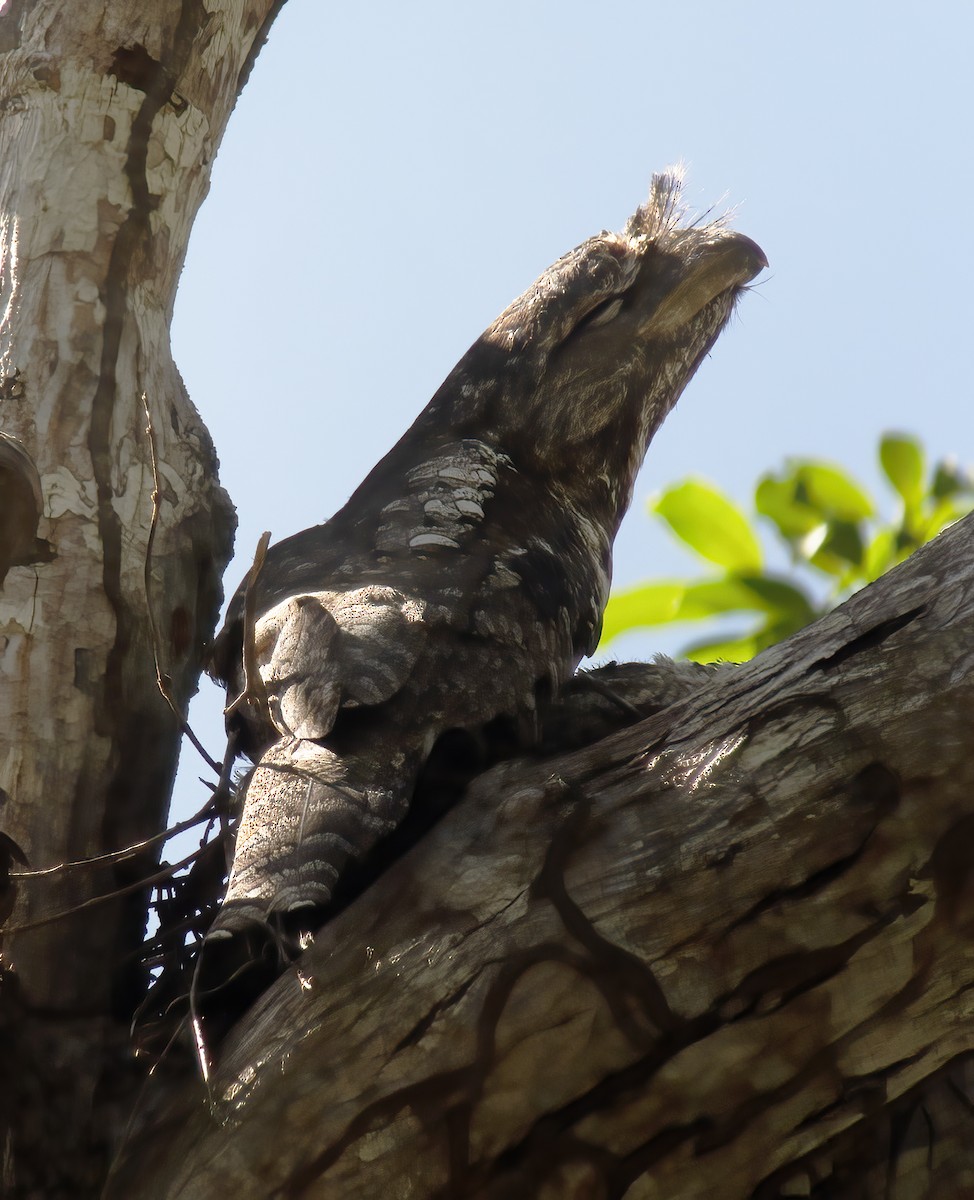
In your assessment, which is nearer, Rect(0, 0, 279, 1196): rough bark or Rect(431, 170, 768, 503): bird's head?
Rect(0, 0, 279, 1196): rough bark

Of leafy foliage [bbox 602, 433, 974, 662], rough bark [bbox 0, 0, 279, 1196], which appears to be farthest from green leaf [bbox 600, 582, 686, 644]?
rough bark [bbox 0, 0, 279, 1196]

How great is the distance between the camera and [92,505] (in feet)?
7.70

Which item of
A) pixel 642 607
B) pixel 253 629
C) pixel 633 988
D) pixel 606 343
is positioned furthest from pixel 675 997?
pixel 642 607

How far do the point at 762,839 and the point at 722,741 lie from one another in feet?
0.50

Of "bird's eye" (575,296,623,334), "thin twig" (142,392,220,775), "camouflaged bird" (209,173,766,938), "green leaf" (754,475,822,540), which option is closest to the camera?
"camouflaged bird" (209,173,766,938)

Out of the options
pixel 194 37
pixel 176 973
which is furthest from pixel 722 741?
pixel 194 37

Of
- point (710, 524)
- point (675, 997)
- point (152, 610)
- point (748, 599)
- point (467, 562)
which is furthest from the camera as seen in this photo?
point (710, 524)

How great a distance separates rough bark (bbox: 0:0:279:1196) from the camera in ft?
6.22

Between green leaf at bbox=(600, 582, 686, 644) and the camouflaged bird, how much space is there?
2.74 feet

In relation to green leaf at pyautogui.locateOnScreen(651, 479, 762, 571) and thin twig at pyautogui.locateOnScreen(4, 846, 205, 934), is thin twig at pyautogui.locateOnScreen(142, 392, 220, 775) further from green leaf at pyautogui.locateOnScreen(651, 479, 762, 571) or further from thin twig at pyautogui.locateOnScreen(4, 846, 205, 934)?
green leaf at pyautogui.locateOnScreen(651, 479, 762, 571)

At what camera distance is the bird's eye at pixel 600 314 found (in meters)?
3.30

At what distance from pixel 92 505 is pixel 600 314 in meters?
1.51

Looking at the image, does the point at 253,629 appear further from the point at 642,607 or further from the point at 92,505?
the point at 642,607

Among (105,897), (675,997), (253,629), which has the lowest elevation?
(675,997)
